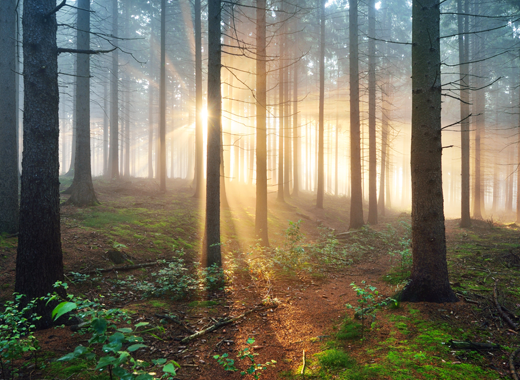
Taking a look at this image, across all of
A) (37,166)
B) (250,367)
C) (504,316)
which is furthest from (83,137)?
(504,316)

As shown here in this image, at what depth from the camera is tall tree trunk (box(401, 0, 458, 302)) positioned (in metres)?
5.02

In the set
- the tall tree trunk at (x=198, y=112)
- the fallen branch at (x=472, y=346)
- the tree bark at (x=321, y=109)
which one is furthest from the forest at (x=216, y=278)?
the tree bark at (x=321, y=109)

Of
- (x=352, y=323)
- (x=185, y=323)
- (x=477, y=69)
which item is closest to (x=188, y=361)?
(x=185, y=323)

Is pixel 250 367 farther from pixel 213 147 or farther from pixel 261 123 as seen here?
pixel 261 123

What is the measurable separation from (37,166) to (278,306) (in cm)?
530

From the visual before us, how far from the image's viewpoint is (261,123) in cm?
1045

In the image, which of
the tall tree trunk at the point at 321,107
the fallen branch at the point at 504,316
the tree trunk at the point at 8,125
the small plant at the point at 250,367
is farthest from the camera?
the tall tree trunk at the point at 321,107

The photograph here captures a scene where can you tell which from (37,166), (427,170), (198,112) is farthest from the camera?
(198,112)

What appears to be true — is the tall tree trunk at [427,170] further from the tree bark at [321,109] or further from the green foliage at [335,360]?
the tree bark at [321,109]

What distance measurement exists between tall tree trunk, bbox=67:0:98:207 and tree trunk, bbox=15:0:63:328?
7.47 meters

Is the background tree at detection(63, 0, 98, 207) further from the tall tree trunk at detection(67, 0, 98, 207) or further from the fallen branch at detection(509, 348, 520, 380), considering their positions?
the fallen branch at detection(509, 348, 520, 380)

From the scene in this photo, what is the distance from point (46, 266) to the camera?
499cm

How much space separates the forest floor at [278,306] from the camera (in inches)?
141

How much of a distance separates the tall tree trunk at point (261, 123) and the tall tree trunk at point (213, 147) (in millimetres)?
2461
